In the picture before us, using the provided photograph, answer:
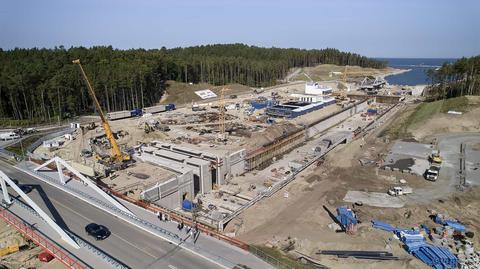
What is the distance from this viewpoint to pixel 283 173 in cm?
5356

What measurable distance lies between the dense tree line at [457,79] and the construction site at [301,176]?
51.0 ft

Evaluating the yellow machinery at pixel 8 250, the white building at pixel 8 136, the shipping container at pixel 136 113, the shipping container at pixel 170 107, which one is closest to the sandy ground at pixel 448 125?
the shipping container at pixel 170 107

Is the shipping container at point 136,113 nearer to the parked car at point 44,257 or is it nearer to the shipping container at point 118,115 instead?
the shipping container at point 118,115

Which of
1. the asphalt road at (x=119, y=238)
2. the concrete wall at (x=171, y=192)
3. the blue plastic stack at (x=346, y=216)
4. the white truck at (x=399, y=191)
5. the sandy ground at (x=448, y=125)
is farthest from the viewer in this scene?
the sandy ground at (x=448, y=125)

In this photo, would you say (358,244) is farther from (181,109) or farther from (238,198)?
(181,109)

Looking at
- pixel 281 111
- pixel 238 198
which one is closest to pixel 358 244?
pixel 238 198

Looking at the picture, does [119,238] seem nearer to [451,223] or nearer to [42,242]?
[42,242]

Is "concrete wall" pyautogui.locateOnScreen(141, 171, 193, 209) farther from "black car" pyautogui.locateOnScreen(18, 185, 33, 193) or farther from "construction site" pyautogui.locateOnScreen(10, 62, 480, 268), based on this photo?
"black car" pyautogui.locateOnScreen(18, 185, 33, 193)

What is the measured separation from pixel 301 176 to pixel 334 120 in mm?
40879

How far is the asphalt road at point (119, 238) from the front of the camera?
24.3m

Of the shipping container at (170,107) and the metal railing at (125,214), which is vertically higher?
the shipping container at (170,107)

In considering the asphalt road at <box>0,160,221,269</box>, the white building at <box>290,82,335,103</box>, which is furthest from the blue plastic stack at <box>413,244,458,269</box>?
the white building at <box>290,82,335,103</box>

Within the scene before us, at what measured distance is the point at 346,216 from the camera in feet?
122

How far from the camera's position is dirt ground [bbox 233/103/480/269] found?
33125 millimetres
